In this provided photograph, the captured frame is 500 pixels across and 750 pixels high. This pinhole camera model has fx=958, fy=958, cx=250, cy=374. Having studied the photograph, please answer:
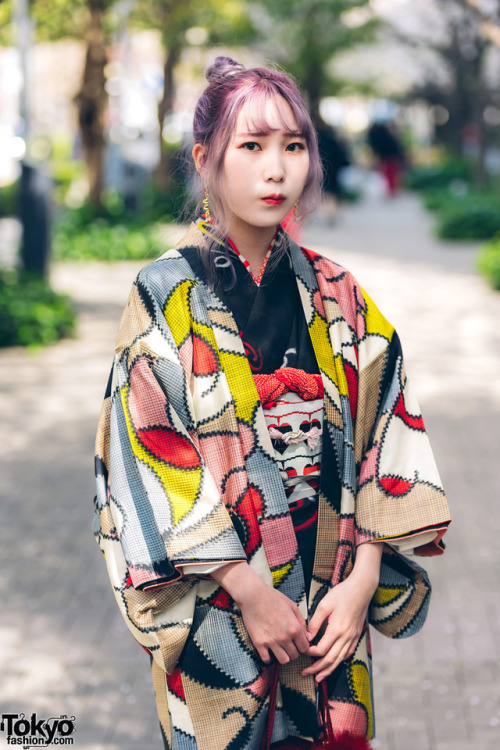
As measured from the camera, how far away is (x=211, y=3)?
16.4 metres

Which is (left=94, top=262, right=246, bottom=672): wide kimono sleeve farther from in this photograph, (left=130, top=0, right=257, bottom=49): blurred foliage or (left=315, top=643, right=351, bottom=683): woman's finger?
(left=130, top=0, right=257, bottom=49): blurred foliage

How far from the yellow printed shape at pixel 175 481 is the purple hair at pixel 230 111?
475 mm

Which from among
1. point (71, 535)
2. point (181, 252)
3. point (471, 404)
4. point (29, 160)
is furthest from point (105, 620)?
point (29, 160)

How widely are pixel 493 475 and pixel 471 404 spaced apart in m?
1.28

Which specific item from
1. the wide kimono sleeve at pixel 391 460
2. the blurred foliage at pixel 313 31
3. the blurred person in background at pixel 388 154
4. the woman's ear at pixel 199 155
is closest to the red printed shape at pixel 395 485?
the wide kimono sleeve at pixel 391 460

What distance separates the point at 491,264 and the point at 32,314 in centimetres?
512

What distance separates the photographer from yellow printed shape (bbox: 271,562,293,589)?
6.04ft

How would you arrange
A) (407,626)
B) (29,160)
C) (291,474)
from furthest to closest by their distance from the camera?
(29,160) < (407,626) < (291,474)

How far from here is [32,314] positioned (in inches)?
328

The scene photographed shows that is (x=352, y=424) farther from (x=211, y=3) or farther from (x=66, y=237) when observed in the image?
(x=211, y=3)

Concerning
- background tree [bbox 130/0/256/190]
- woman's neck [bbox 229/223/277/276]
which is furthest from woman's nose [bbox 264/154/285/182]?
background tree [bbox 130/0/256/190]

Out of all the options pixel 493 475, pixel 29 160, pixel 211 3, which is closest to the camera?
pixel 493 475

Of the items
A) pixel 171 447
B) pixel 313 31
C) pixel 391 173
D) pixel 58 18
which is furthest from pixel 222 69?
pixel 313 31

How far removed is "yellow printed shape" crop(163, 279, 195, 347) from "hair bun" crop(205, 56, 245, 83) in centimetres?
42
